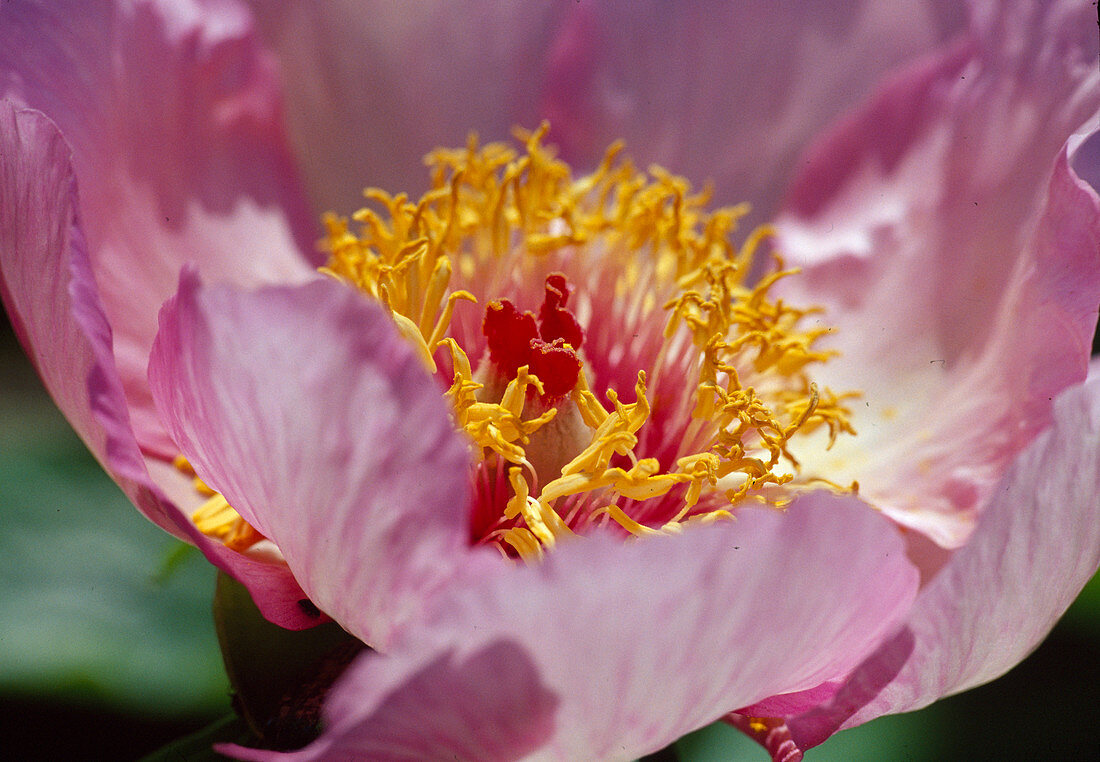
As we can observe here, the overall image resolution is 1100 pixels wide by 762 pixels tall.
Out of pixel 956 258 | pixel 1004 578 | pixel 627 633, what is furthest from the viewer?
pixel 956 258

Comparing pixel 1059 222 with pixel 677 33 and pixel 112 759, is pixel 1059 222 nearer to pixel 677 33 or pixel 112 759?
pixel 677 33

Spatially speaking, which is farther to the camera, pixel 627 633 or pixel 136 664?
pixel 136 664

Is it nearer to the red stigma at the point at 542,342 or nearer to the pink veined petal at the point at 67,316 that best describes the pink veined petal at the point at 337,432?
the pink veined petal at the point at 67,316

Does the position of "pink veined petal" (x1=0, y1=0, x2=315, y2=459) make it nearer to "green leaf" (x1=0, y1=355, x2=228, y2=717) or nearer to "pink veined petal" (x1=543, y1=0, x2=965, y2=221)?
"green leaf" (x1=0, y1=355, x2=228, y2=717)

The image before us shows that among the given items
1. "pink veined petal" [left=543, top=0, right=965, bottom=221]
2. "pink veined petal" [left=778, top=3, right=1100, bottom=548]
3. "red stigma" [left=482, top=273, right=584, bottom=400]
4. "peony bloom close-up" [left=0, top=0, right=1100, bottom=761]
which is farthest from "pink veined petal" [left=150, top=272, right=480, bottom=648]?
"pink veined petal" [left=543, top=0, right=965, bottom=221]

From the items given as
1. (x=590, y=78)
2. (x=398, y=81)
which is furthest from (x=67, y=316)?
(x=590, y=78)

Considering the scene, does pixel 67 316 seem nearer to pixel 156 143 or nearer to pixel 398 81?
pixel 156 143

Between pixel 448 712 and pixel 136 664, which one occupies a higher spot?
pixel 448 712
